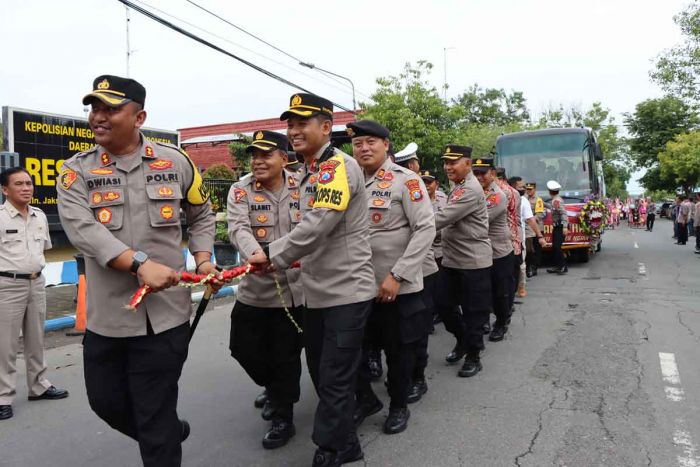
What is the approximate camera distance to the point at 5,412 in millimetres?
4109

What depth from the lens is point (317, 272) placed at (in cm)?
307

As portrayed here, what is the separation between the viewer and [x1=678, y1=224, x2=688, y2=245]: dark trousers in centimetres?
1875

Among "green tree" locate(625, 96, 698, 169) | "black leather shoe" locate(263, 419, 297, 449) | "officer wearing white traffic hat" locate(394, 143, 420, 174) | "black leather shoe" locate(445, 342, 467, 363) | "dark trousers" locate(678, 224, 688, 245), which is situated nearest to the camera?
"black leather shoe" locate(263, 419, 297, 449)

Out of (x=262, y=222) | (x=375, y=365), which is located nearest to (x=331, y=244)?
(x=262, y=222)

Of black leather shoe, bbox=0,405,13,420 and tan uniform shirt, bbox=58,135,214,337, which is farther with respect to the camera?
black leather shoe, bbox=0,405,13,420

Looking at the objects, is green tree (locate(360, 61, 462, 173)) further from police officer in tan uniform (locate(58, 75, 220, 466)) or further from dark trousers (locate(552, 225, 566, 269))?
police officer in tan uniform (locate(58, 75, 220, 466))

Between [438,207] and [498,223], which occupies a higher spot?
[438,207]

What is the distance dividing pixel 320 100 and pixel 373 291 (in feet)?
3.57

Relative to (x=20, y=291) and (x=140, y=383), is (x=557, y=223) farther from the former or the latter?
(x=140, y=383)

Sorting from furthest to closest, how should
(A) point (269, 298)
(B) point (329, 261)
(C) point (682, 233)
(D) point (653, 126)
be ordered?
1. (D) point (653, 126)
2. (C) point (682, 233)
3. (A) point (269, 298)
4. (B) point (329, 261)

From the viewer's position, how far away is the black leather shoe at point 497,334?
616cm

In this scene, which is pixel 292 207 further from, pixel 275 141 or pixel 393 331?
pixel 393 331

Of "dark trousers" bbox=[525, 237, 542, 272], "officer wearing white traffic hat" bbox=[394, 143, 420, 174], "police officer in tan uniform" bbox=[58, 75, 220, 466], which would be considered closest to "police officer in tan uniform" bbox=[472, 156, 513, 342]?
"officer wearing white traffic hat" bbox=[394, 143, 420, 174]

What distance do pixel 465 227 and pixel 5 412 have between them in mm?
3830
